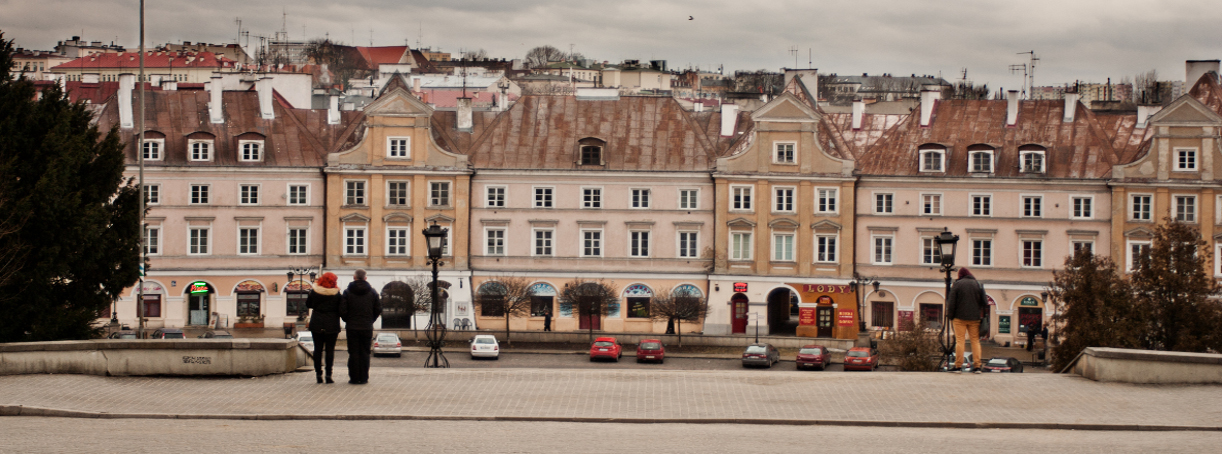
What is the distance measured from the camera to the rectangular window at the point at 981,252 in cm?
7231

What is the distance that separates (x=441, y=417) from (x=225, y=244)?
5462 cm

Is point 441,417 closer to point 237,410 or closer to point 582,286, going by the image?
point 237,410

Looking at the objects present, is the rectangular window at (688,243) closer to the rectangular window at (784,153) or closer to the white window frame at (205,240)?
the rectangular window at (784,153)

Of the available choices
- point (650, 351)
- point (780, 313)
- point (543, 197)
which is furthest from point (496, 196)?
point (780, 313)

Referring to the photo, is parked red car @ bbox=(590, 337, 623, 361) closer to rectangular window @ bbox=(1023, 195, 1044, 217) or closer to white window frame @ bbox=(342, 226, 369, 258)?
white window frame @ bbox=(342, 226, 369, 258)

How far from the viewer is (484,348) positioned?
62.4 m

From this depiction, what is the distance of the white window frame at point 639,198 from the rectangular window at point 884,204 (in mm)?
11656

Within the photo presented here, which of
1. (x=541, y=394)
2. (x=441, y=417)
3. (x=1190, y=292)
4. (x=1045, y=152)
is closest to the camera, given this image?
(x=441, y=417)

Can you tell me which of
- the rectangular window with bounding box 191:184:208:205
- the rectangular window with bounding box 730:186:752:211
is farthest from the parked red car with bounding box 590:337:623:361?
the rectangular window with bounding box 191:184:208:205

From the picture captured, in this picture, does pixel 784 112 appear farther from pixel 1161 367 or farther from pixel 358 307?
pixel 358 307

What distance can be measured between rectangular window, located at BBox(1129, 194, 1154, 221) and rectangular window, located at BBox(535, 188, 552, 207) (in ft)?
97.0

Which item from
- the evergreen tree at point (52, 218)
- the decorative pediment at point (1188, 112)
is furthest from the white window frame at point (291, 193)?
the decorative pediment at point (1188, 112)

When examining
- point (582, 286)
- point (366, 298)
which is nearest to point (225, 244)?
point (582, 286)

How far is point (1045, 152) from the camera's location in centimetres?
7225
